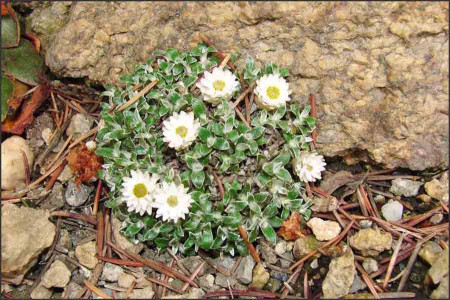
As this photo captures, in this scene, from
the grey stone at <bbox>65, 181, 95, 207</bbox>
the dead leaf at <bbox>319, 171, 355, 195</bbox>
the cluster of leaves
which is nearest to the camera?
the cluster of leaves

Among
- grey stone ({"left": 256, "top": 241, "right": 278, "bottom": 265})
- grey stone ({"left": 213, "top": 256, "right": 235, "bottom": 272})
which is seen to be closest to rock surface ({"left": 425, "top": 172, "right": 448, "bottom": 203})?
grey stone ({"left": 256, "top": 241, "right": 278, "bottom": 265})

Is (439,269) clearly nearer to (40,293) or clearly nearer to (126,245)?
(126,245)

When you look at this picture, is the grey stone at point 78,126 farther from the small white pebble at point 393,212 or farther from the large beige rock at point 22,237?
the small white pebble at point 393,212

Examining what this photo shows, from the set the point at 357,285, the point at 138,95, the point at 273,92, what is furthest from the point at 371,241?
the point at 138,95

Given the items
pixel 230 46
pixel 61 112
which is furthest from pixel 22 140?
pixel 230 46

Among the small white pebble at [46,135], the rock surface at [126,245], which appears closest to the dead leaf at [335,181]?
the rock surface at [126,245]

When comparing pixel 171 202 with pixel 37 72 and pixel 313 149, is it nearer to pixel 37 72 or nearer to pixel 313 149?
pixel 313 149

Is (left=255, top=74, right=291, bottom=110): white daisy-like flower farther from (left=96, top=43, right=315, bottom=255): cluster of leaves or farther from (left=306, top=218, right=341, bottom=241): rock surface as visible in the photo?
(left=306, top=218, right=341, bottom=241): rock surface
